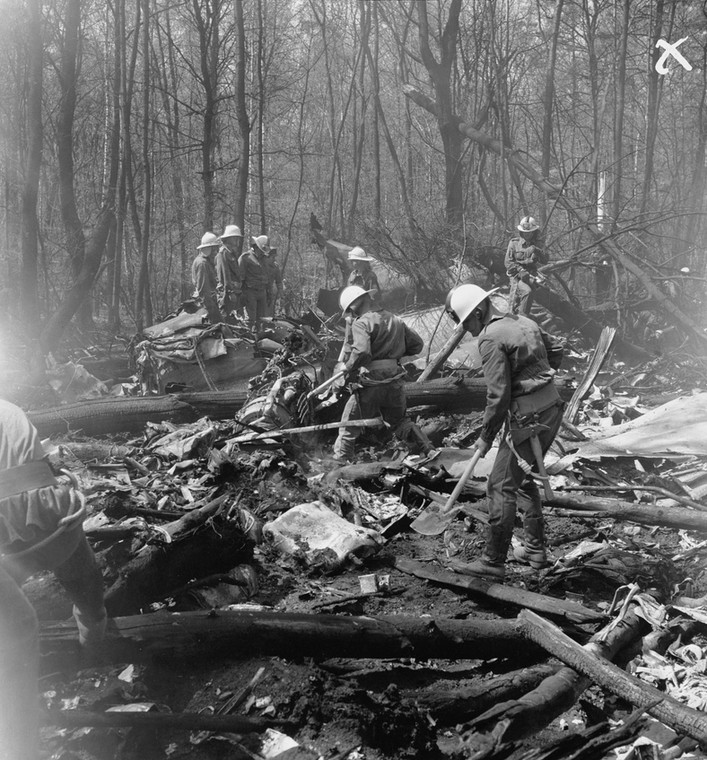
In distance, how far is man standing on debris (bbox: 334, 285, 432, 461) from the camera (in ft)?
25.5

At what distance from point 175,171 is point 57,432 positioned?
13.7m

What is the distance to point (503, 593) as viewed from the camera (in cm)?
461

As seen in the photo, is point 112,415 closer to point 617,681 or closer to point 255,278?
point 255,278

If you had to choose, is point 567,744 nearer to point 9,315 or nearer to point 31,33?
point 31,33

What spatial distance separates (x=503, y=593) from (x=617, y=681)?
4.04 ft

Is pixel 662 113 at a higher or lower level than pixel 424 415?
higher

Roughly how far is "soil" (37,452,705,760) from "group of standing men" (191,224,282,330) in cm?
775

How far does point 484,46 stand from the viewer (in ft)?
59.2

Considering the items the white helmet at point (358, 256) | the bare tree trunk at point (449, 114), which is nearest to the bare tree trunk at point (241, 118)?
the white helmet at point (358, 256)

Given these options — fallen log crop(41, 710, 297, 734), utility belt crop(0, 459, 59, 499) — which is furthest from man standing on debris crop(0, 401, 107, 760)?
fallen log crop(41, 710, 297, 734)

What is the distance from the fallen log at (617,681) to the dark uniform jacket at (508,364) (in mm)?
1471

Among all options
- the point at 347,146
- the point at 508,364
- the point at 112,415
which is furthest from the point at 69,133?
the point at 347,146

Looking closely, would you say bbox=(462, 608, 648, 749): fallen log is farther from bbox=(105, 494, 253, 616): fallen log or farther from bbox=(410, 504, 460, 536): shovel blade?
bbox=(410, 504, 460, 536): shovel blade

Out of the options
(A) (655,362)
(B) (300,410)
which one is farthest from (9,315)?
(A) (655,362)
